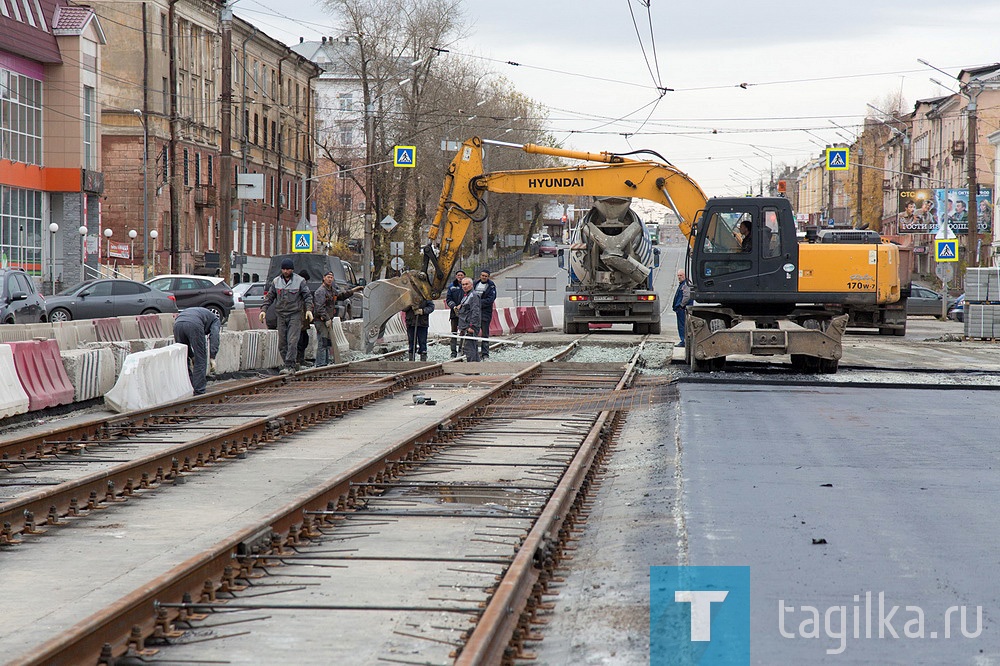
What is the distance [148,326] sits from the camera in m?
21.7

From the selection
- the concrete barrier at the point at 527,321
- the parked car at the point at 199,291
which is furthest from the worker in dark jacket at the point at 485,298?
the concrete barrier at the point at 527,321

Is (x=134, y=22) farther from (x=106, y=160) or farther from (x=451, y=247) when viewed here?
(x=451, y=247)

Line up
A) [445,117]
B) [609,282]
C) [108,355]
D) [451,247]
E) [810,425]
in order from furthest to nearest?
[445,117]
[609,282]
[451,247]
[108,355]
[810,425]

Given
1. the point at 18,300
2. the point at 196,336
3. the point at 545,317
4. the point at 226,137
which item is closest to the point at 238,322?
the point at 18,300

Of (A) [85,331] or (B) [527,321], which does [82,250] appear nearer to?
(B) [527,321]

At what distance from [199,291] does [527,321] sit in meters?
9.92

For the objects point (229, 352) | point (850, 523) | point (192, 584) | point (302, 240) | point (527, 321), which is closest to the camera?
point (192, 584)

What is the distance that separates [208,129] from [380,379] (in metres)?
50.4

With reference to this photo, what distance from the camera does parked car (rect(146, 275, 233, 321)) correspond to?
118 feet

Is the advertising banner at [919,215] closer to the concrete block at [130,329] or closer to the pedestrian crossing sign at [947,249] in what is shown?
the pedestrian crossing sign at [947,249]

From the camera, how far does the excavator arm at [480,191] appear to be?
2409 centimetres

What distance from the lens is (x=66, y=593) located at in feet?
22.2

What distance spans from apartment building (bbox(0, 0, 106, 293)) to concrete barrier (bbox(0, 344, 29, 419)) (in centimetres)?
3072

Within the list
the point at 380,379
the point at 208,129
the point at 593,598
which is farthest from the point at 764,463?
the point at 208,129
